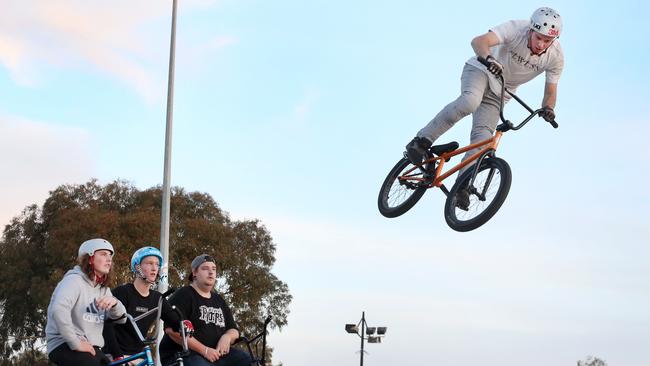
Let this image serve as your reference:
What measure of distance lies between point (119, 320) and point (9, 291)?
113 feet

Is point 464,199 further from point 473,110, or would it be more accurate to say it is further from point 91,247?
point 91,247

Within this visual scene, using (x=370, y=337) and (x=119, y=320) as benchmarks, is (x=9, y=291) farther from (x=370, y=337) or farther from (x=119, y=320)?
(x=119, y=320)

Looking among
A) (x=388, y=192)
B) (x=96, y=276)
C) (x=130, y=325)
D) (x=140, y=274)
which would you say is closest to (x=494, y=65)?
(x=388, y=192)

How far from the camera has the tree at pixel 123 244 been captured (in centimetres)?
3706

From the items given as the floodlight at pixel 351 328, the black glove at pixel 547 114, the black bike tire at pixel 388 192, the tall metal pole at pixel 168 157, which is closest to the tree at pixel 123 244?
the floodlight at pixel 351 328

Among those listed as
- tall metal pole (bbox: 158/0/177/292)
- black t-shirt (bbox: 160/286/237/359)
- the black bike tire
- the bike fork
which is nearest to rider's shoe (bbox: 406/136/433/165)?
the black bike tire

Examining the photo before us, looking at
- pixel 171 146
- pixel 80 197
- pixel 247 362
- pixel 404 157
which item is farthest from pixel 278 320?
pixel 247 362

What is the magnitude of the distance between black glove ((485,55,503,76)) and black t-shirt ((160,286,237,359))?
3.58 metres

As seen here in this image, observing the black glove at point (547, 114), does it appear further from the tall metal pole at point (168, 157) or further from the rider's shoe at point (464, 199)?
the tall metal pole at point (168, 157)

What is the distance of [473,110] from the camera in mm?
10250

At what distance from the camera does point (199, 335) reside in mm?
7879

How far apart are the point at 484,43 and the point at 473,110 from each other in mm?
1016

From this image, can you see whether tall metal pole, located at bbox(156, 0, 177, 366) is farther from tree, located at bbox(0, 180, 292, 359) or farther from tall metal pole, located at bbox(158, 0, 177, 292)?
tree, located at bbox(0, 180, 292, 359)

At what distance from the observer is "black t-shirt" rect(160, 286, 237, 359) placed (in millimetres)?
7871
